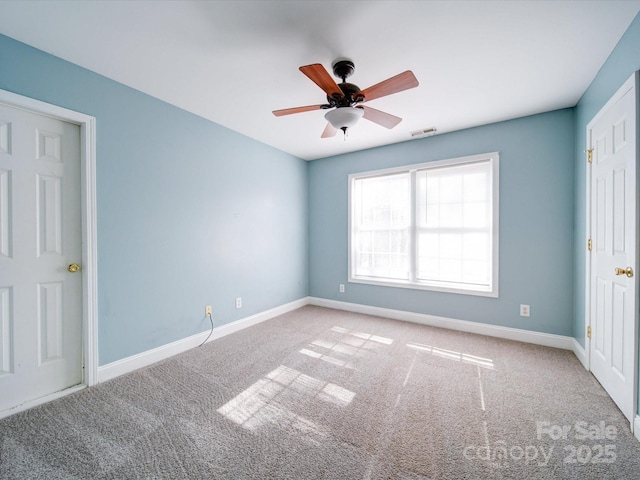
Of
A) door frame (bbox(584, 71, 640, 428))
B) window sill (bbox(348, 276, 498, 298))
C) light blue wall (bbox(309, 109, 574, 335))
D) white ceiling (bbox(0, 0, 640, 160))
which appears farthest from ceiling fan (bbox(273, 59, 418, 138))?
window sill (bbox(348, 276, 498, 298))

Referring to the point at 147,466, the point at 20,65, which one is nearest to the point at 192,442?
the point at 147,466

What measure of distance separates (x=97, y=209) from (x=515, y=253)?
424 cm

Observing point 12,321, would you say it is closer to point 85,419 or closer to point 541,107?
point 85,419

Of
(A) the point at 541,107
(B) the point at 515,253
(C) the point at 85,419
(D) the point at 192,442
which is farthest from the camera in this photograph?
(B) the point at 515,253

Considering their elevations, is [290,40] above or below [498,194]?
above

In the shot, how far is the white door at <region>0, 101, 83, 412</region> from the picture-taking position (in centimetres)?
185

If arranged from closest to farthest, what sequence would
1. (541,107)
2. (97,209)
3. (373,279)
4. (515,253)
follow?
1. (97,209)
2. (541,107)
3. (515,253)
4. (373,279)

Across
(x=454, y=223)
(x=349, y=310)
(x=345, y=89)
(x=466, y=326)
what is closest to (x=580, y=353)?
(x=466, y=326)

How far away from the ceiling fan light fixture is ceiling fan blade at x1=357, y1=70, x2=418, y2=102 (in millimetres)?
116

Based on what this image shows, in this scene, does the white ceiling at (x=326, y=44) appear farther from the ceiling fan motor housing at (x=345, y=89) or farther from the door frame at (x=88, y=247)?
the door frame at (x=88, y=247)

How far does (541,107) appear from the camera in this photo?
9.23 feet

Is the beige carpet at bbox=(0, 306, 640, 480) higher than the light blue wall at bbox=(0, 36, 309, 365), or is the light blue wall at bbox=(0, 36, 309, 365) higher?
the light blue wall at bbox=(0, 36, 309, 365)

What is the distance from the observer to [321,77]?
175 cm

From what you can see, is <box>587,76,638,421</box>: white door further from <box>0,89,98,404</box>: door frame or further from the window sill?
<box>0,89,98,404</box>: door frame
